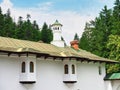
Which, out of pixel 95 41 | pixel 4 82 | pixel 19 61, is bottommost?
pixel 4 82

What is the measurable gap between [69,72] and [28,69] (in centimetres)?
558

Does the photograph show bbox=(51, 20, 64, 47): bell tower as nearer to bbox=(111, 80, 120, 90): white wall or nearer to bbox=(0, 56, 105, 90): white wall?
bbox=(0, 56, 105, 90): white wall

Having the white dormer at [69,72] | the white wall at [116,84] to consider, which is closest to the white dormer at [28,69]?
the white dormer at [69,72]

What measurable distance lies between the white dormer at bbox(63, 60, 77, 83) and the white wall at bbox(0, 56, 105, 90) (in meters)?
0.38

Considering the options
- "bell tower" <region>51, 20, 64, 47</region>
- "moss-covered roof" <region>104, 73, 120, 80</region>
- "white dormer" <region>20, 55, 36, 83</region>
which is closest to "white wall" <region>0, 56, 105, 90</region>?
"white dormer" <region>20, 55, 36, 83</region>

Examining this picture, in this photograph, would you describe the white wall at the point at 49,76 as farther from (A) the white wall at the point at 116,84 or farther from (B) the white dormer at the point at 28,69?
(A) the white wall at the point at 116,84

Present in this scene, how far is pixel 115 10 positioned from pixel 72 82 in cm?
2568

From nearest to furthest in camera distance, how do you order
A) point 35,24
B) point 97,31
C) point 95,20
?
point 97,31, point 95,20, point 35,24

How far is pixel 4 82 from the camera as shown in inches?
881

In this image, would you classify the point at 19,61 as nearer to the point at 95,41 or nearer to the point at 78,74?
the point at 78,74

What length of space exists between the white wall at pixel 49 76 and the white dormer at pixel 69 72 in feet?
1.24

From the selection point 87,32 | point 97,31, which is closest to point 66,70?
point 97,31

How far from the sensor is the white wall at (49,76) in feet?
74.6

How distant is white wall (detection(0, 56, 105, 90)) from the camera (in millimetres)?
22734
